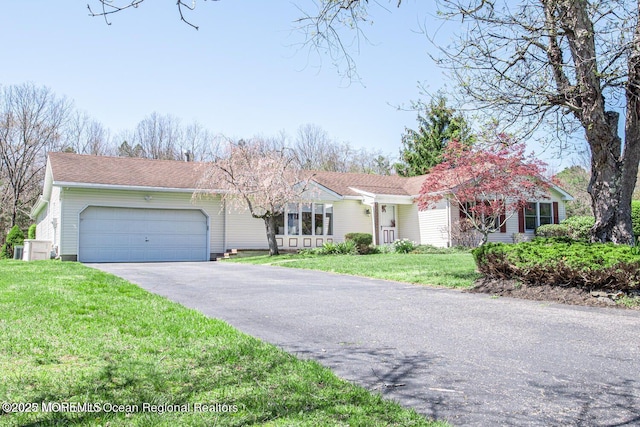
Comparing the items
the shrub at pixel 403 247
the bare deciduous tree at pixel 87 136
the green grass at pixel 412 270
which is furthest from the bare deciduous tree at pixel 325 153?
the green grass at pixel 412 270

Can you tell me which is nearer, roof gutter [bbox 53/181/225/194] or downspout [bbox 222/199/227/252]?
roof gutter [bbox 53/181/225/194]

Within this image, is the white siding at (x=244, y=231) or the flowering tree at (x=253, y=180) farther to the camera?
the white siding at (x=244, y=231)

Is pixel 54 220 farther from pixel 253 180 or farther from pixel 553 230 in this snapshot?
pixel 553 230

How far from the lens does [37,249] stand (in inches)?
698

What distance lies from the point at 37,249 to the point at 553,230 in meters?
22.4

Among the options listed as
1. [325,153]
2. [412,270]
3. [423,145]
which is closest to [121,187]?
[412,270]

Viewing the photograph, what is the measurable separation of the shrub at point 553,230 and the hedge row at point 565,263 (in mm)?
14969

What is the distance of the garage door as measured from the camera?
1870 cm

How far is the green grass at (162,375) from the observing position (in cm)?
287

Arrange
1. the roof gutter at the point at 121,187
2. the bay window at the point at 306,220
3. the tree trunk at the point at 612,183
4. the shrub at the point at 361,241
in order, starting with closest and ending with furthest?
the tree trunk at the point at 612,183 < the roof gutter at the point at 121,187 < the shrub at the point at 361,241 < the bay window at the point at 306,220

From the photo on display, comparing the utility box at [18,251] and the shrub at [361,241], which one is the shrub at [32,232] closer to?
the utility box at [18,251]

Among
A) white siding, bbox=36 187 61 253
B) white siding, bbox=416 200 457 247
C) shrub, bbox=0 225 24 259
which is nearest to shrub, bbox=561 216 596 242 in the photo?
white siding, bbox=416 200 457 247

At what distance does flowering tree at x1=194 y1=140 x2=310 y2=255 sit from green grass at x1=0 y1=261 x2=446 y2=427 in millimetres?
13668

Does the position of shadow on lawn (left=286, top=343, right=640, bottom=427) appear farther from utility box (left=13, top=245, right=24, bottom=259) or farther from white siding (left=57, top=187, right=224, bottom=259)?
utility box (left=13, top=245, right=24, bottom=259)
